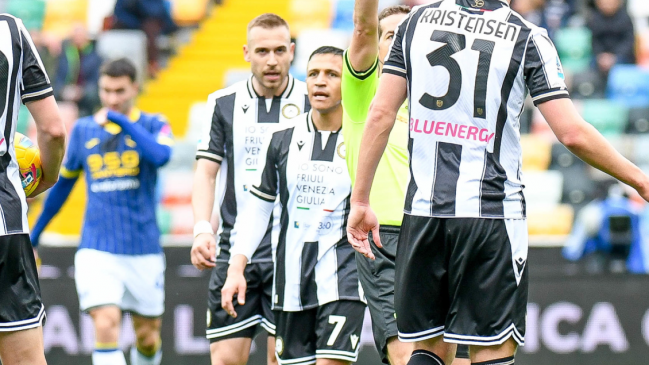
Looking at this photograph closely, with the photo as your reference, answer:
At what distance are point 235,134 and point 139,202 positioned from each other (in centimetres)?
151

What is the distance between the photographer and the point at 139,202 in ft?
24.3

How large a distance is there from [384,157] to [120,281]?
9.47 ft

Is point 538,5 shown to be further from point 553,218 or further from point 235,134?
point 235,134

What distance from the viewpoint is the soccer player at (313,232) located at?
541 centimetres

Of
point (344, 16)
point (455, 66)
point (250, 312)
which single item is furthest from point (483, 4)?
point (344, 16)

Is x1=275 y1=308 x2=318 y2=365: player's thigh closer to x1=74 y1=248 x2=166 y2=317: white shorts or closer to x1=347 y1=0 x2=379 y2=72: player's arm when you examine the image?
x1=347 y1=0 x2=379 y2=72: player's arm

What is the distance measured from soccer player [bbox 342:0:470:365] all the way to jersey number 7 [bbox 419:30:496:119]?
653 mm

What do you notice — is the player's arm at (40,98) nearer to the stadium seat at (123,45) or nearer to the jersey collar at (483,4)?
the jersey collar at (483,4)

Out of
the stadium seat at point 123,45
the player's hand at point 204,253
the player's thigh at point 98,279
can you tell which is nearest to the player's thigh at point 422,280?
the player's hand at point 204,253

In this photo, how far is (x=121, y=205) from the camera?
289 inches

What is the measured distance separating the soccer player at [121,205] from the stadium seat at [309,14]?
739 centimetres

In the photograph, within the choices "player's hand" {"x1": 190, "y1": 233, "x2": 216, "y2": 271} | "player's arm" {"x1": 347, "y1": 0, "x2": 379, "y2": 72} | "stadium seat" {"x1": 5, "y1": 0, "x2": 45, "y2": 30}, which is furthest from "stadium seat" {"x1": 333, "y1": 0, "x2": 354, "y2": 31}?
"player's arm" {"x1": 347, "y1": 0, "x2": 379, "y2": 72}

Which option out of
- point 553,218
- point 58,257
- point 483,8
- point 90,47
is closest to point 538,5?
point 553,218

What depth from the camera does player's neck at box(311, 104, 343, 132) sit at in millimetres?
5587
